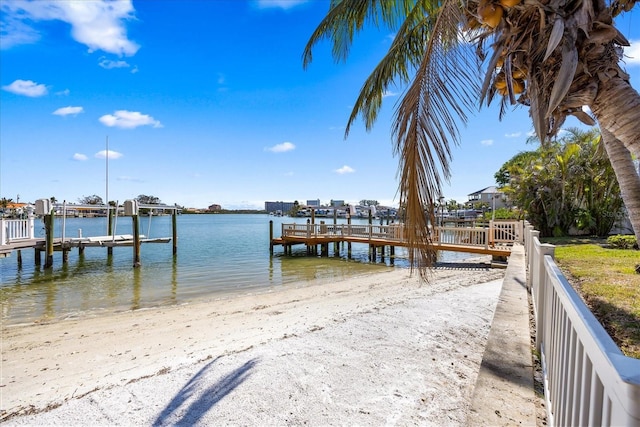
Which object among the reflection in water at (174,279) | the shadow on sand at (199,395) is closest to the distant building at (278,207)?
the reflection in water at (174,279)

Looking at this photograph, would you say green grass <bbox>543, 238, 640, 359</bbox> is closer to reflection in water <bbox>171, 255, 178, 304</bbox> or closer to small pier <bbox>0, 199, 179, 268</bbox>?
reflection in water <bbox>171, 255, 178, 304</bbox>

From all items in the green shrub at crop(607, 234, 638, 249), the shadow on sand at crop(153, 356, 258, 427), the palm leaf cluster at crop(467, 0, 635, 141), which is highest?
the palm leaf cluster at crop(467, 0, 635, 141)

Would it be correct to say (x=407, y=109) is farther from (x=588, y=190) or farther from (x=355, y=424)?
(x=588, y=190)

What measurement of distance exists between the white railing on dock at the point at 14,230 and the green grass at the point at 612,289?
18637 millimetres

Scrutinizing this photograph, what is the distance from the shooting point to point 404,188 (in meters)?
2.49

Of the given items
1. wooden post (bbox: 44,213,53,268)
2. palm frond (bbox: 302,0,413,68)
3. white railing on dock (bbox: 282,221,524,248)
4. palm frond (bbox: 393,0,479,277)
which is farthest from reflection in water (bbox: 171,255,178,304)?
palm frond (bbox: 393,0,479,277)

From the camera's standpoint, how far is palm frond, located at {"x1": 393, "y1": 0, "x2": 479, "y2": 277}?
245 cm

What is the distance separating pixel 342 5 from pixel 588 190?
55.4 ft

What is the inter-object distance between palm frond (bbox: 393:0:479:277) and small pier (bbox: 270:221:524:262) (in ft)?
22.8

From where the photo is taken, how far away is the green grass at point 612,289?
3564mm

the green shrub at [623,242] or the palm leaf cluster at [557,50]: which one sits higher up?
the palm leaf cluster at [557,50]

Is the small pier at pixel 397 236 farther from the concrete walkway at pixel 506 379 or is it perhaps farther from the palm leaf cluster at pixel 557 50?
the palm leaf cluster at pixel 557 50

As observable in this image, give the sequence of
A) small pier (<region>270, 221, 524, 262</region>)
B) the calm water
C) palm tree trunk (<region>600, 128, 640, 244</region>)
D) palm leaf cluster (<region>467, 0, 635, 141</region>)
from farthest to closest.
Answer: small pier (<region>270, 221, 524, 262</region>), the calm water, palm tree trunk (<region>600, 128, 640, 244</region>), palm leaf cluster (<region>467, 0, 635, 141</region>)

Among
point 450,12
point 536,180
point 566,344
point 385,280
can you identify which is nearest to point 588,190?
point 536,180
